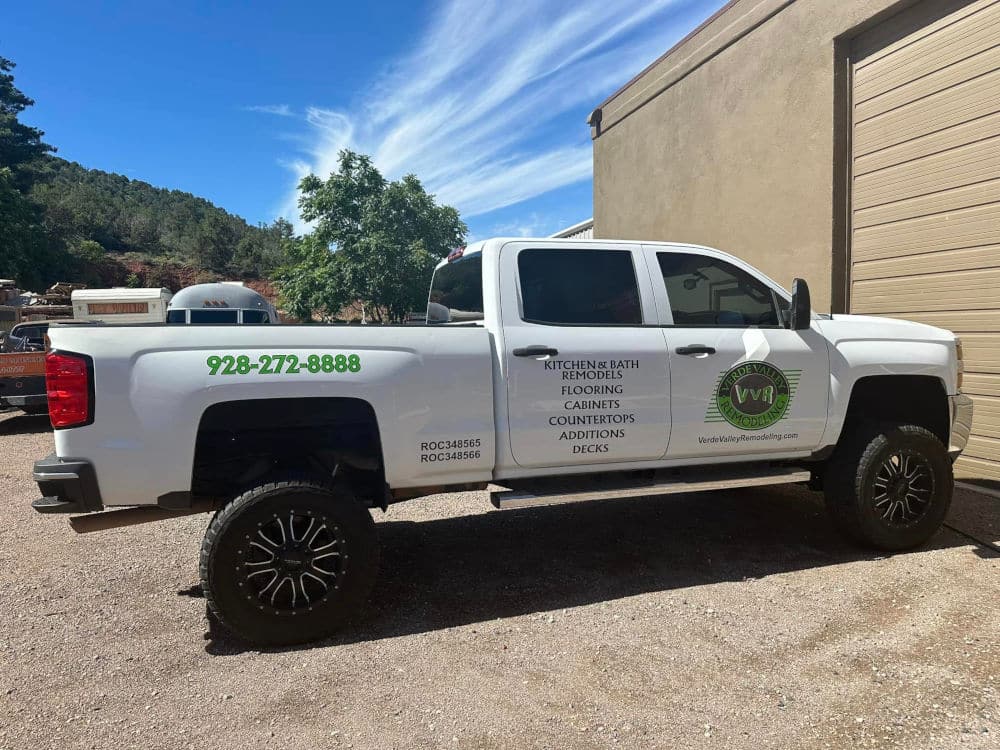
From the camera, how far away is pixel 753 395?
3992 mm

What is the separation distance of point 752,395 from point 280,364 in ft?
9.45

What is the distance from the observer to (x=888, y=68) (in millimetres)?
6664

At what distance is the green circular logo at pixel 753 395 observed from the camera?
393cm

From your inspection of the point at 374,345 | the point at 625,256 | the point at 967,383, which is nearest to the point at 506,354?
the point at 374,345

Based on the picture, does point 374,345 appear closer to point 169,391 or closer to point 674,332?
point 169,391

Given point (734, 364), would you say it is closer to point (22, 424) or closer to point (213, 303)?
point (22, 424)

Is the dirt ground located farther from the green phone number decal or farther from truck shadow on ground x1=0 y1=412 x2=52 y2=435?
truck shadow on ground x1=0 y1=412 x2=52 y2=435

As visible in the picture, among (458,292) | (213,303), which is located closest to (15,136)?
(213,303)

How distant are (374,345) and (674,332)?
1865mm

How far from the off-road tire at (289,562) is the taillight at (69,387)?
0.81 meters

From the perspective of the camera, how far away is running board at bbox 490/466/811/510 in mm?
3549

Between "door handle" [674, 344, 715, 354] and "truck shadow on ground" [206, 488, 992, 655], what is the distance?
143 centimetres

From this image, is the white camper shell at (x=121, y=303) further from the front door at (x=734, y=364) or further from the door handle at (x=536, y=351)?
the front door at (x=734, y=364)

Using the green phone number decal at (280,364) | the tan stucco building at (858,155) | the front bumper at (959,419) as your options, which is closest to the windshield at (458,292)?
the green phone number decal at (280,364)
